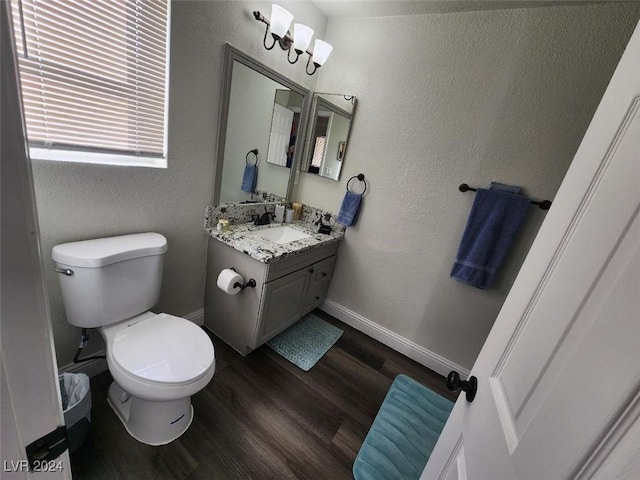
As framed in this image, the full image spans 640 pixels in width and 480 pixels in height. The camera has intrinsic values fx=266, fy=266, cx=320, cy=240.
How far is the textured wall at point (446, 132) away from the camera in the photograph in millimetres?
1419

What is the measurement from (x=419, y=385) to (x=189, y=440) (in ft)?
4.78

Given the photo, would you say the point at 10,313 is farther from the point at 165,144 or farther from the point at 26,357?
the point at 165,144

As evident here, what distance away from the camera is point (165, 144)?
1.44 metres

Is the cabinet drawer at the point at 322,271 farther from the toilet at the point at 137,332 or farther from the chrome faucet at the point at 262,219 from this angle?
the toilet at the point at 137,332

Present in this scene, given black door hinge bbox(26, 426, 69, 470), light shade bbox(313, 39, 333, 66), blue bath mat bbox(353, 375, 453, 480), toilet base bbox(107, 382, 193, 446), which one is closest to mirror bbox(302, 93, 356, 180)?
light shade bbox(313, 39, 333, 66)

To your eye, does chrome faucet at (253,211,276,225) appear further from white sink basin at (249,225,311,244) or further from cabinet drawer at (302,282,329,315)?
cabinet drawer at (302,282,329,315)

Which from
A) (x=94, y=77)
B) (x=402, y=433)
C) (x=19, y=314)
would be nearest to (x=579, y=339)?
(x=19, y=314)

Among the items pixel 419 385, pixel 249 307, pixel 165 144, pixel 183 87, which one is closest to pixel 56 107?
pixel 165 144

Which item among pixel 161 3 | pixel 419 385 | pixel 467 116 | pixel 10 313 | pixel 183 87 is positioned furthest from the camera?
pixel 419 385

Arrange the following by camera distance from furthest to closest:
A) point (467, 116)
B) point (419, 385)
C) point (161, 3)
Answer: point (419, 385)
point (467, 116)
point (161, 3)

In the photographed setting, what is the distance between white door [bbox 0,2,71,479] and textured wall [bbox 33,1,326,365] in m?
1.08

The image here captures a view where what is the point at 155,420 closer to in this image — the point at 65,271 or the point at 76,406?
the point at 76,406

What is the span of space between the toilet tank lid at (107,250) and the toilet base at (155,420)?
0.64m

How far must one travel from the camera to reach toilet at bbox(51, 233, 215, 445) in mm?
1088
